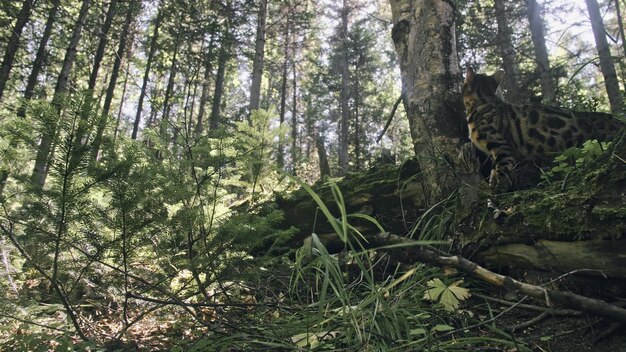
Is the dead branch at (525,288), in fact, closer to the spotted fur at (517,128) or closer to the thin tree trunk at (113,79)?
the spotted fur at (517,128)

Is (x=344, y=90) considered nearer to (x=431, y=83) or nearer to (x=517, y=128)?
(x=431, y=83)

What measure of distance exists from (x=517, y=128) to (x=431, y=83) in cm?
107

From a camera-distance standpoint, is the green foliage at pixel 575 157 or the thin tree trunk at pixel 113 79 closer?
the thin tree trunk at pixel 113 79

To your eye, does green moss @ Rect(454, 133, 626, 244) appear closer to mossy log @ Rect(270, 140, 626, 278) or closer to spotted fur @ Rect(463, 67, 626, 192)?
mossy log @ Rect(270, 140, 626, 278)

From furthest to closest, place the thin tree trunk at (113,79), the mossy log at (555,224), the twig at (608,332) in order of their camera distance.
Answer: the thin tree trunk at (113,79)
the mossy log at (555,224)
the twig at (608,332)

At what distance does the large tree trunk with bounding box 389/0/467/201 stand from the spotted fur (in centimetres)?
20

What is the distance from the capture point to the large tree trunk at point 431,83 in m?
4.07

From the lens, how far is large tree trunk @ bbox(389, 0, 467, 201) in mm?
4074

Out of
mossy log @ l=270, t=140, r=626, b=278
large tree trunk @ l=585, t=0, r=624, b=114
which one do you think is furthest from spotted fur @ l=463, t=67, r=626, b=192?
large tree trunk @ l=585, t=0, r=624, b=114

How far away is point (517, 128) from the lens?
4.18 meters

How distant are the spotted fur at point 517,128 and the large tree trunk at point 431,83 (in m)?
0.20

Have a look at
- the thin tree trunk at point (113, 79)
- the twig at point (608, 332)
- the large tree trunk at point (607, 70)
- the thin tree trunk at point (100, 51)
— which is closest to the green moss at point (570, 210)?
the twig at point (608, 332)

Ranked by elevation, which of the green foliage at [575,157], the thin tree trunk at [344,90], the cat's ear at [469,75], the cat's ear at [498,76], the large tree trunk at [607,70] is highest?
the thin tree trunk at [344,90]

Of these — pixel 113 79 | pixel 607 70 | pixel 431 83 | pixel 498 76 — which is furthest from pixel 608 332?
pixel 113 79
